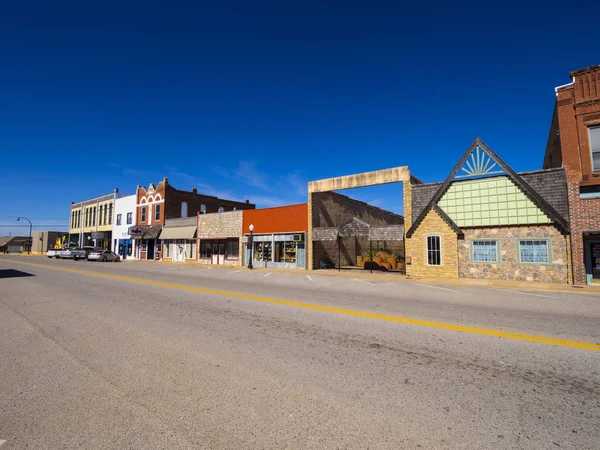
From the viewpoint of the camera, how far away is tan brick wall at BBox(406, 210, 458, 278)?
2036cm

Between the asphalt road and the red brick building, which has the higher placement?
the red brick building

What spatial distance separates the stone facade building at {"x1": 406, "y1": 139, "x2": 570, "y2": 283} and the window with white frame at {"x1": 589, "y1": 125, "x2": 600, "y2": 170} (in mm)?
1337

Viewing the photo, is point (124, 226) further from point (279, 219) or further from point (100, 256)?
point (279, 219)

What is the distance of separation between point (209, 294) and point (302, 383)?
814cm

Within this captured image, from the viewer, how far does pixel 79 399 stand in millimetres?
3691

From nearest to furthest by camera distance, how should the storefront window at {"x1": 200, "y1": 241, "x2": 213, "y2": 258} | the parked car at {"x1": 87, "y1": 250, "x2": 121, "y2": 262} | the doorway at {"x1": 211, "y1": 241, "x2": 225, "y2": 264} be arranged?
the doorway at {"x1": 211, "y1": 241, "x2": 225, "y2": 264} < the storefront window at {"x1": 200, "y1": 241, "x2": 213, "y2": 258} < the parked car at {"x1": 87, "y1": 250, "x2": 121, "y2": 262}

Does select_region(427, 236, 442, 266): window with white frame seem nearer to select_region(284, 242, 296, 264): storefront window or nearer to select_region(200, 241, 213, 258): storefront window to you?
select_region(284, 242, 296, 264): storefront window

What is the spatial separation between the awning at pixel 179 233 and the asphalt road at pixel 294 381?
29073 millimetres

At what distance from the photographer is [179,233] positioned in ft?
125

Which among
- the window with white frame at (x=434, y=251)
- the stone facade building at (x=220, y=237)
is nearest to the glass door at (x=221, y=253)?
the stone facade building at (x=220, y=237)

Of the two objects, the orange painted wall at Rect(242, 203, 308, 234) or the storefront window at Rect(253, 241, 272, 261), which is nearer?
the orange painted wall at Rect(242, 203, 308, 234)

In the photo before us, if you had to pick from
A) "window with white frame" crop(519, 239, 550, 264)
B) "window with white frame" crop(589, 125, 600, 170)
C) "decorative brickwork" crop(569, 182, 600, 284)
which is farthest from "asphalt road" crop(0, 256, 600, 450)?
"window with white frame" crop(589, 125, 600, 170)

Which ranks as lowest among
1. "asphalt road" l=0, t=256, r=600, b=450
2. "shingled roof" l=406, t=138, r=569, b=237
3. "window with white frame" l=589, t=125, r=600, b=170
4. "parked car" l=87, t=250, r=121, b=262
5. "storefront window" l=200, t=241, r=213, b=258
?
"asphalt road" l=0, t=256, r=600, b=450

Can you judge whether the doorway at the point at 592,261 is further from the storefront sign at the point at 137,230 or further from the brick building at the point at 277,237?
the storefront sign at the point at 137,230
